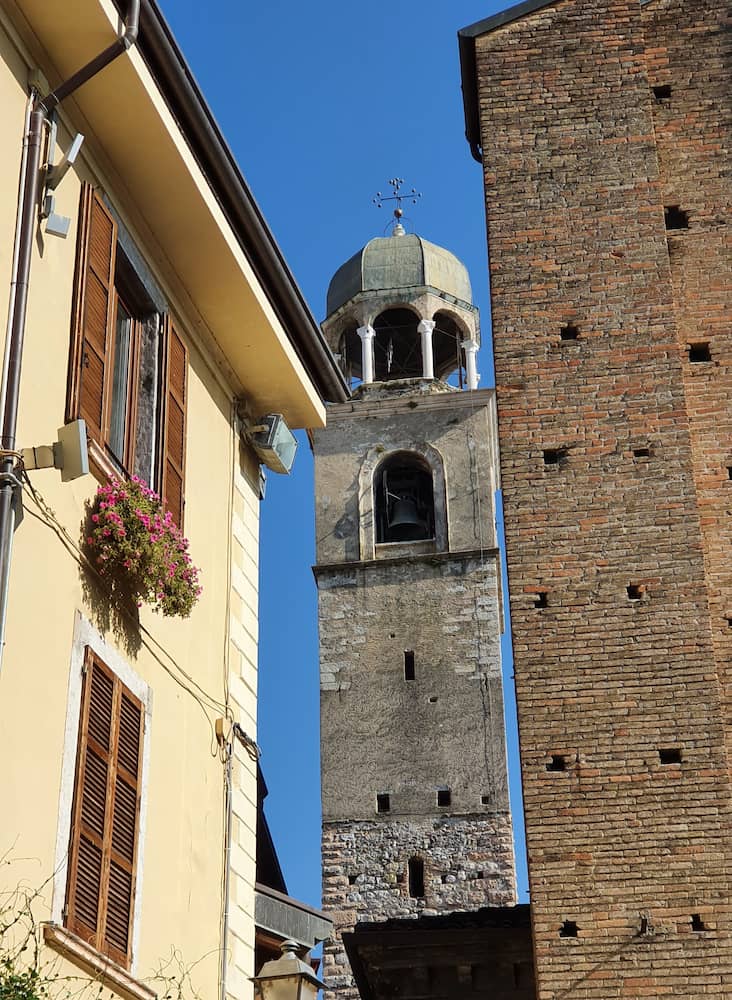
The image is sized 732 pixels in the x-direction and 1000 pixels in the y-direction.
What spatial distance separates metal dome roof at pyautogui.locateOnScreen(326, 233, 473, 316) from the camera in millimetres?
34062

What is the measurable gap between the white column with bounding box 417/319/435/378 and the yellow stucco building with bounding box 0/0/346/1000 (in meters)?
22.6

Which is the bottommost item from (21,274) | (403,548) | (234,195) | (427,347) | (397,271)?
(21,274)

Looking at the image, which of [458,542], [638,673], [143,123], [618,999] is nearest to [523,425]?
Result: [638,673]

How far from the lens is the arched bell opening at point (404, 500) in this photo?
3049 cm

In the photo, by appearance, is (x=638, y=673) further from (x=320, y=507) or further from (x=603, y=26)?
(x=320, y=507)

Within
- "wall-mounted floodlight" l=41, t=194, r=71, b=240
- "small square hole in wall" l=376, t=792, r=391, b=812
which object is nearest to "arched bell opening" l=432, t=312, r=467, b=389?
"small square hole in wall" l=376, t=792, r=391, b=812

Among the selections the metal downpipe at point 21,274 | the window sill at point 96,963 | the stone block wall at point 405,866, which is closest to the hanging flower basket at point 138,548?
the metal downpipe at point 21,274

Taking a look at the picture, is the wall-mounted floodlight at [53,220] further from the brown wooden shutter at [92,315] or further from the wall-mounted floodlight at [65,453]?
the wall-mounted floodlight at [65,453]

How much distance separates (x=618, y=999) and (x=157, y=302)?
5430mm

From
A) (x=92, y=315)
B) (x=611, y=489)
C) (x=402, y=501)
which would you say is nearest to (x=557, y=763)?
(x=611, y=489)

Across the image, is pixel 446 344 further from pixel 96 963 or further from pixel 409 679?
pixel 96 963

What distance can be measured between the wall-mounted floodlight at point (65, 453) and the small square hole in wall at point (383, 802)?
69.7 ft

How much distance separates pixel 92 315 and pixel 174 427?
104cm

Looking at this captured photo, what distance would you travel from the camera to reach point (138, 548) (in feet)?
23.9
